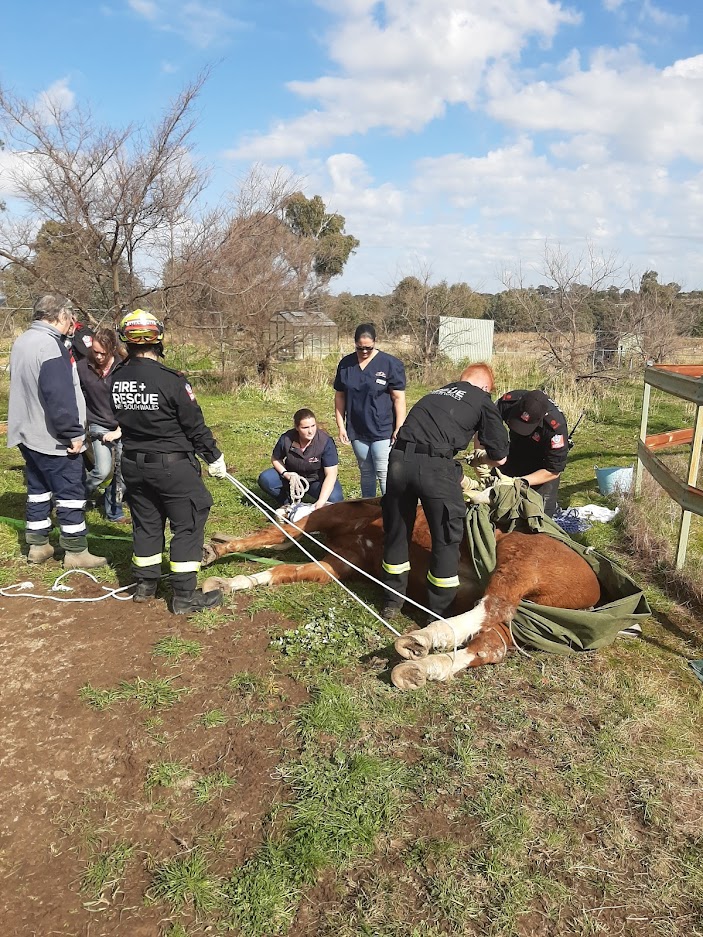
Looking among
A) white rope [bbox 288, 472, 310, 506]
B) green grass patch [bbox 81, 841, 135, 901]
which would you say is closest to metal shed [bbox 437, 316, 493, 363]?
white rope [bbox 288, 472, 310, 506]

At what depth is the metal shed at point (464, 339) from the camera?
19.4 metres

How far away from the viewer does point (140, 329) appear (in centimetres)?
360

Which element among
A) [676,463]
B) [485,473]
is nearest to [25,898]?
[485,473]

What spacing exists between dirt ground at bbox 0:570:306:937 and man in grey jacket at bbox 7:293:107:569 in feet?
2.88

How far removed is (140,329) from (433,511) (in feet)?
6.85

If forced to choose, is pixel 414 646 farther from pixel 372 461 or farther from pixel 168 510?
pixel 372 461

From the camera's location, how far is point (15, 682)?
313 cm

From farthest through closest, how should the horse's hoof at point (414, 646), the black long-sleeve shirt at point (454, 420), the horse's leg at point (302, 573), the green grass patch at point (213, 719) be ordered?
the horse's leg at point (302, 573)
the black long-sleeve shirt at point (454, 420)
the horse's hoof at point (414, 646)
the green grass patch at point (213, 719)

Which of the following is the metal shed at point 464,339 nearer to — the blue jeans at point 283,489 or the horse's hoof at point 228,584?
the blue jeans at point 283,489

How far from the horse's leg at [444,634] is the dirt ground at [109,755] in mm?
614

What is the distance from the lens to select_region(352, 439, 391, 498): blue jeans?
5.34 m

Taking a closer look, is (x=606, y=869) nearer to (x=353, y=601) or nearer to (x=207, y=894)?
(x=207, y=894)

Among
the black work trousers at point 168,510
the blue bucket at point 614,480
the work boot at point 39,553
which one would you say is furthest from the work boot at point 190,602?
the blue bucket at point 614,480

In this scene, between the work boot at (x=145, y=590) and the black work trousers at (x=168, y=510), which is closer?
the black work trousers at (x=168, y=510)
